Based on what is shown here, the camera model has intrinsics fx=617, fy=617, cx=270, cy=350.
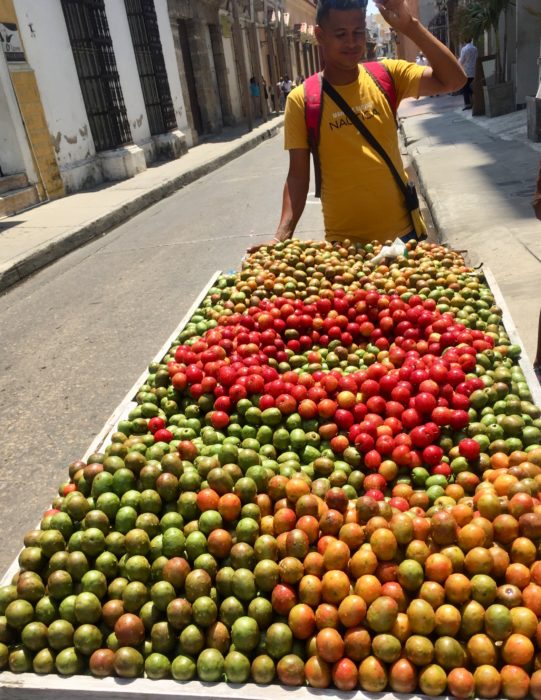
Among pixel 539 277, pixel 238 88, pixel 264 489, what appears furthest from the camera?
pixel 238 88

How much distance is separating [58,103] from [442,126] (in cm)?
1079

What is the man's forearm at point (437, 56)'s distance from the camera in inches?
139

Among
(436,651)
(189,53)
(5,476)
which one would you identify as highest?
(189,53)

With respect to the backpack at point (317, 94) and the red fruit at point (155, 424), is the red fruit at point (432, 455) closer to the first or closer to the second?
the red fruit at point (155, 424)

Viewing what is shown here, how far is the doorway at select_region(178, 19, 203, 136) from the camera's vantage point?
1017 inches

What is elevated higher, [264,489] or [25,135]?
[25,135]

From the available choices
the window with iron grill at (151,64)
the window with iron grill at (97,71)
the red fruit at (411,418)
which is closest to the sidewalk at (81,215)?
the window with iron grill at (97,71)

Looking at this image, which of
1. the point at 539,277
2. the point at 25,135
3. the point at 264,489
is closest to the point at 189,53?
the point at 25,135

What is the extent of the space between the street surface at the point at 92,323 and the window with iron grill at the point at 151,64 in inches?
351

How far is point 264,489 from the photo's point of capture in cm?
237

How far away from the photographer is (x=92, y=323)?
23.2 ft

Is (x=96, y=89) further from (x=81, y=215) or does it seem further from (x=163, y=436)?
(x=163, y=436)

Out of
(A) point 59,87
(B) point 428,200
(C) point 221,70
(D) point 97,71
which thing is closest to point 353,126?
(B) point 428,200

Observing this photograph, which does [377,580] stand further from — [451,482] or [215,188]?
[215,188]
